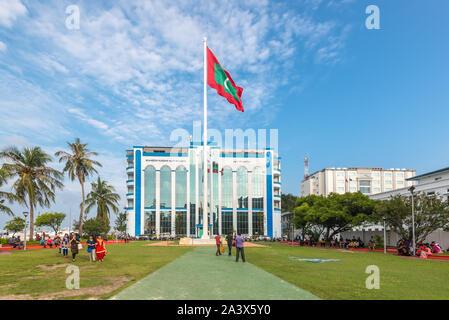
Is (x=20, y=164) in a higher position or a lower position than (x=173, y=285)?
higher

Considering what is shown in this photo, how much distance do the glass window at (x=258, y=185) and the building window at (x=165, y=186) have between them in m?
19.5

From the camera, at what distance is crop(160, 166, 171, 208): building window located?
8269cm

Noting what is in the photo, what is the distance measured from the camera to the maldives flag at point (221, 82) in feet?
119

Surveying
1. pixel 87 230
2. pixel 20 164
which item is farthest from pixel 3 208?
pixel 87 230

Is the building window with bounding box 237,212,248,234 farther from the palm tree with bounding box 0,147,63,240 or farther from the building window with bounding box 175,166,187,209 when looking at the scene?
the palm tree with bounding box 0,147,63,240

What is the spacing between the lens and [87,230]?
192 feet

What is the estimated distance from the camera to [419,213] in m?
32.4

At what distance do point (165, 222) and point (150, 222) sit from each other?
3299 millimetres

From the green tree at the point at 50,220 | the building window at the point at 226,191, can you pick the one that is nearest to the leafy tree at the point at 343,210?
the building window at the point at 226,191

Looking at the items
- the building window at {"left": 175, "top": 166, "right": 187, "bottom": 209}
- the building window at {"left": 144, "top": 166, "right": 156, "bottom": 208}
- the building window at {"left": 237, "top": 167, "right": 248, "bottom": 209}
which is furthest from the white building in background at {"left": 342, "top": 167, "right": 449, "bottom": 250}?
the building window at {"left": 144, "top": 166, "right": 156, "bottom": 208}

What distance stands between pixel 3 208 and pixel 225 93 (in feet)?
85.5

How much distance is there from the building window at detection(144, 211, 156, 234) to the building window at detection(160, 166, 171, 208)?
12.3 ft

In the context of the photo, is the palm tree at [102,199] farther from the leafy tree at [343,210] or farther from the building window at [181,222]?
the leafy tree at [343,210]
